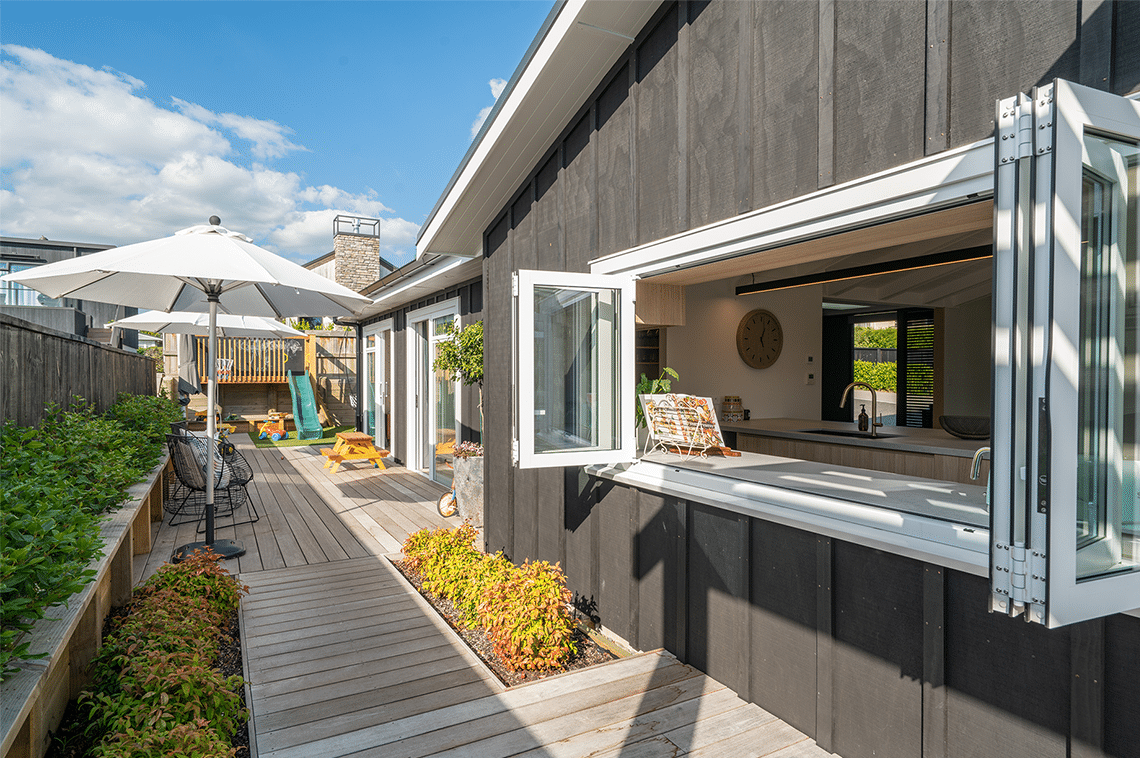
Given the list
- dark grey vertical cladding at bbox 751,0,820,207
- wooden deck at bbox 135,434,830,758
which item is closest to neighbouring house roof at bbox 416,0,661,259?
dark grey vertical cladding at bbox 751,0,820,207

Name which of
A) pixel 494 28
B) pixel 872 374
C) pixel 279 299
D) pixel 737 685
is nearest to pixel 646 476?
pixel 737 685

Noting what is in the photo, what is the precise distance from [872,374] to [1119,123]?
1149 centimetres

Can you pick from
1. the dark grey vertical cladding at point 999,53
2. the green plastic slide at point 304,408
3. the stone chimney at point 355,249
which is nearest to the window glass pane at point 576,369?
the dark grey vertical cladding at point 999,53

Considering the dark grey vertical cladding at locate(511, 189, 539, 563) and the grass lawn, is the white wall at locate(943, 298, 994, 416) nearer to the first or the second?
the dark grey vertical cladding at locate(511, 189, 539, 563)

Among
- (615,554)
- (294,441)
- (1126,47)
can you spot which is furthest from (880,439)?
(294,441)

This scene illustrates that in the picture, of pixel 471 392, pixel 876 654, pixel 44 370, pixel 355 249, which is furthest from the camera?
pixel 355 249

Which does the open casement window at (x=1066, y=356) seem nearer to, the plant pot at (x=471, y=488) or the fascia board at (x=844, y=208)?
the fascia board at (x=844, y=208)

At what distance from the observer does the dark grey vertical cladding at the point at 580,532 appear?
152 inches

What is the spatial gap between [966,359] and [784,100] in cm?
616

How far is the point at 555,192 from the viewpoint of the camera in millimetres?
4270

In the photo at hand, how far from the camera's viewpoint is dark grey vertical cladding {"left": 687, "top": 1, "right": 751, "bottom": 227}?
8.81ft

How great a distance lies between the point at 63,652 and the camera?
219cm

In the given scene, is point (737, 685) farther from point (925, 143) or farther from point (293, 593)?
point (293, 593)

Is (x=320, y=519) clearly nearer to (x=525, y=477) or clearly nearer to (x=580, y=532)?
(x=525, y=477)
